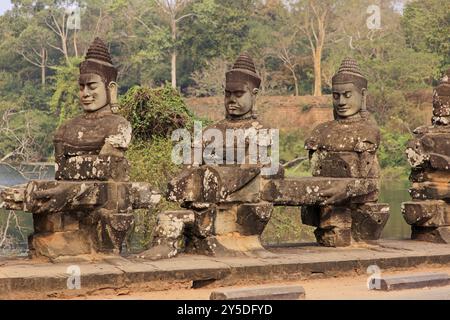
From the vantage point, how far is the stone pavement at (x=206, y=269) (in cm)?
909

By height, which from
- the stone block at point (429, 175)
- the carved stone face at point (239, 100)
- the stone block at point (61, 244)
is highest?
the carved stone face at point (239, 100)

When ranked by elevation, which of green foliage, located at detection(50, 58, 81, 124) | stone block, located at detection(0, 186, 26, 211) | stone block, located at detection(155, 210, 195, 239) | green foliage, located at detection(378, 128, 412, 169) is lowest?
stone block, located at detection(155, 210, 195, 239)

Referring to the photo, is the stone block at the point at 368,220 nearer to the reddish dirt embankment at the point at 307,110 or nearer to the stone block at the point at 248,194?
the stone block at the point at 248,194

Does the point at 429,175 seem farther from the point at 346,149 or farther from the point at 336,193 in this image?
the point at 336,193

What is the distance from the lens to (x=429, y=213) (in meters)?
12.6

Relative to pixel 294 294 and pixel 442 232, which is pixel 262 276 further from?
pixel 442 232

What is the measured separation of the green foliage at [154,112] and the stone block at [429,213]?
8.30 metres

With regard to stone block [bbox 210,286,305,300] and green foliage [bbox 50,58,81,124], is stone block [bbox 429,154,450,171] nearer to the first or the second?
stone block [bbox 210,286,305,300]

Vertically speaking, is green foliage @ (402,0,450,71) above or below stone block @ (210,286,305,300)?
above

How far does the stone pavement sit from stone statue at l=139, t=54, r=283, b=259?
0.26 meters

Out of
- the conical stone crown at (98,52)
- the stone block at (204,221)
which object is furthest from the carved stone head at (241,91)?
the conical stone crown at (98,52)

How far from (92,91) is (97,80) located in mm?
131

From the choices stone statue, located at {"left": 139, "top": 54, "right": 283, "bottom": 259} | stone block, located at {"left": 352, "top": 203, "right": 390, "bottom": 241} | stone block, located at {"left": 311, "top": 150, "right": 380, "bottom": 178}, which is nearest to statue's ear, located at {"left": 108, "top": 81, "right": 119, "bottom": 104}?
stone statue, located at {"left": 139, "top": 54, "right": 283, "bottom": 259}

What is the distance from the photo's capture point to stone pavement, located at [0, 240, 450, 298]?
9.09 m
